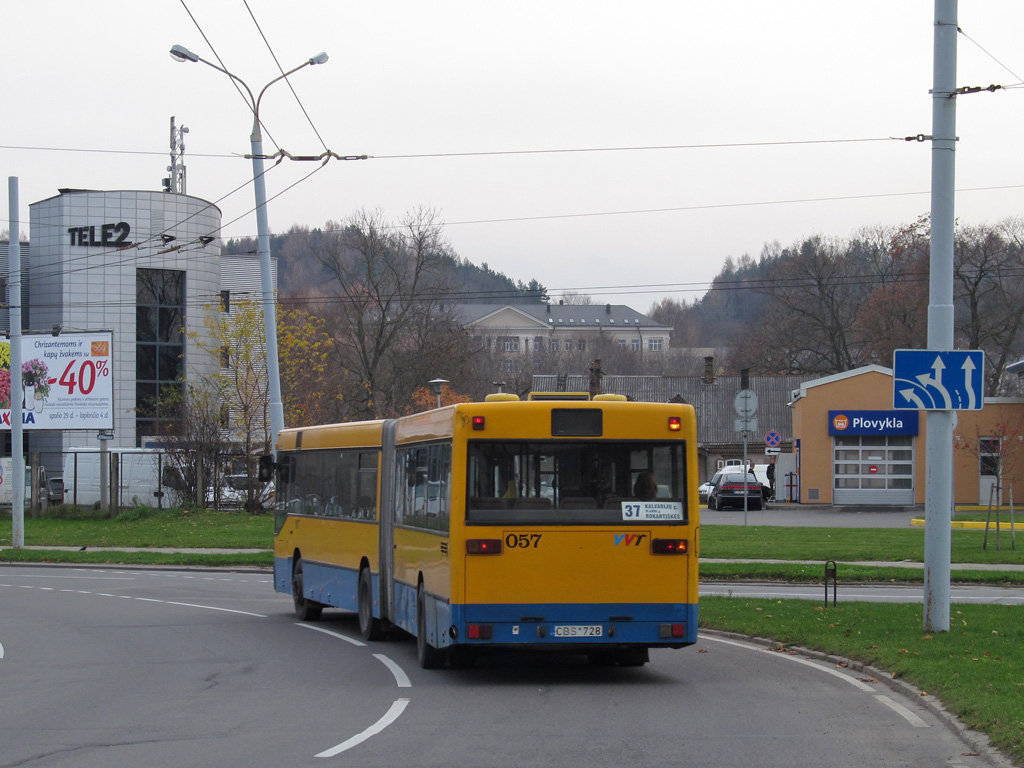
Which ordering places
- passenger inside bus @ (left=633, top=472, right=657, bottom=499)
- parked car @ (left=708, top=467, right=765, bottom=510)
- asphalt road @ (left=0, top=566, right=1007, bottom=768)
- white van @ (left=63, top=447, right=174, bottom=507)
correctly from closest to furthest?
asphalt road @ (left=0, top=566, right=1007, bottom=768)
passenger inside bus @ (left=633, top=472, right=657, bottom=499)
white van @ (left=63, top=447, right=174, bottom=507)
parked car @ (left=708, top=467, right=765, bottom=510)

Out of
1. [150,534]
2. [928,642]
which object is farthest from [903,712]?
[150,534]

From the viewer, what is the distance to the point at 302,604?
18.9 metres

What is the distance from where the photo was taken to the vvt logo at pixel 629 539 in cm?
1195

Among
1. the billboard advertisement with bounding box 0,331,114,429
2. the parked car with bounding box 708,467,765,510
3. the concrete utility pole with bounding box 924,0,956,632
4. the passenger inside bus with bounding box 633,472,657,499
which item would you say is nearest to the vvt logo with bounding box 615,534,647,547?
the passenger inside bus with bounding box 633,472,657,499

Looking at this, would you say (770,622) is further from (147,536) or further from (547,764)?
(147,536)

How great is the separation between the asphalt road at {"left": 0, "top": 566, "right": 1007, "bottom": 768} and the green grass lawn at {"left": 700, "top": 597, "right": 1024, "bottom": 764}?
0.29m

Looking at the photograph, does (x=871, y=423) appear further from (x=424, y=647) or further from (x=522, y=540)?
(x=522, y=540)

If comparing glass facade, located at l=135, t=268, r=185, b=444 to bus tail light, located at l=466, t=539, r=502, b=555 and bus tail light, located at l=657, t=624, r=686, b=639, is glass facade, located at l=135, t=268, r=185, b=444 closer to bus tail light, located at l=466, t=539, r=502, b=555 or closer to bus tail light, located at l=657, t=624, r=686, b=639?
bus tail light, located at l=466, t=539, r=502, b=555

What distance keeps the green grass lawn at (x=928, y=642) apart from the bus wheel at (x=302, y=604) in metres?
5.50

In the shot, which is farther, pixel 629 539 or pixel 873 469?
pixel 873 469

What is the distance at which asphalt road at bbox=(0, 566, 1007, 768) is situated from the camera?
849cm

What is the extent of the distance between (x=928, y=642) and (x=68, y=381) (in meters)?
36.2

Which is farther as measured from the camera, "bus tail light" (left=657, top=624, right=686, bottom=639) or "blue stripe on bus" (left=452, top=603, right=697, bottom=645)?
"bus tail light" (left=657, top=624, right=686, bottom=639)

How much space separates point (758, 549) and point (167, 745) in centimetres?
2100
